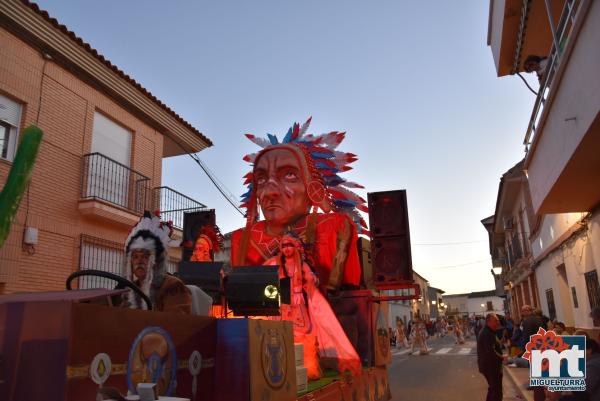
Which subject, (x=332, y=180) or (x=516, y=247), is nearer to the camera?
(x=332, y=180)

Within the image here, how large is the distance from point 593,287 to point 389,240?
5.04m

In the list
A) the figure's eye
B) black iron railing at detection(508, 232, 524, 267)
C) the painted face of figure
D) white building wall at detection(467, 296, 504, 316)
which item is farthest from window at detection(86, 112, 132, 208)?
white building wall at detection(467, 296, 504, 316)

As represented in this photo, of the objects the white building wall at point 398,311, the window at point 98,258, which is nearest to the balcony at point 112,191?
the window at point 98,258

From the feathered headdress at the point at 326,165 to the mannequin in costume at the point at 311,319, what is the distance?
1608 millimetres

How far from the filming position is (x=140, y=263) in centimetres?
391

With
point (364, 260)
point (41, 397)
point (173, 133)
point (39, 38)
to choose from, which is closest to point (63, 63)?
point (39, 38)

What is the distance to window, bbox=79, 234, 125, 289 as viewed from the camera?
10.5m

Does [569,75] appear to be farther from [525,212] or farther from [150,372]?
[525,212]

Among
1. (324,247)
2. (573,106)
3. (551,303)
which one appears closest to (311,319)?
(324,247)

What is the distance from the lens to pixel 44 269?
9656mm

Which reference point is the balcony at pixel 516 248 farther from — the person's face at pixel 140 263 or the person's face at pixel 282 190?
the person's face at pixel 140 263

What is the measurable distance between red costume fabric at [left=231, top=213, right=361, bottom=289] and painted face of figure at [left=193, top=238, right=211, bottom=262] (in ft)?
2.18

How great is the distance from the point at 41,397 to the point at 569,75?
5.77 metres

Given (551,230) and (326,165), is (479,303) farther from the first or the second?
(326,165)
